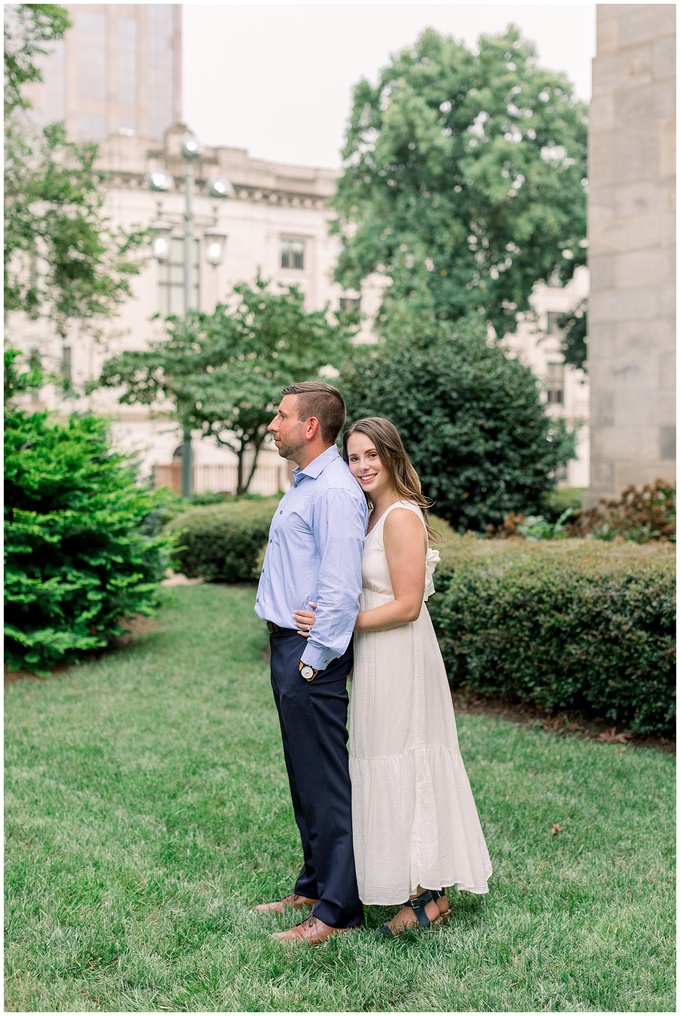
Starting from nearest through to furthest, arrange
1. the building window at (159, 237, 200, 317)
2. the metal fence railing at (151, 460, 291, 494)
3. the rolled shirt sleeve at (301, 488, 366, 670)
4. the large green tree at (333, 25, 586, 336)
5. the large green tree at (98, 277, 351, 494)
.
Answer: the rolled shirt sleeve at (301, 488, 366, 670)
the large green tree at (98, 277, 351, 494)
the large green tree at (333, 25, 586, 336)
the metal fence railing at (151, 460, 291, 494)
the building window at (159, 237, 200, 317)

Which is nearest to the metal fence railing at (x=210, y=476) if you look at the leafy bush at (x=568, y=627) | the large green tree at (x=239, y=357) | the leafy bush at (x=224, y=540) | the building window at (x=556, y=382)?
the building window at (x=556, y=382)

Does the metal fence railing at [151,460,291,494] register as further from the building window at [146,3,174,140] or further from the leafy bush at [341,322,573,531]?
the building window at [146,3,174,140]

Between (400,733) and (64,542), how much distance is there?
5905 millimetres

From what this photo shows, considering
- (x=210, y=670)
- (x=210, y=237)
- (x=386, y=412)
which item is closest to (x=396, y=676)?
(x=210, y=670)

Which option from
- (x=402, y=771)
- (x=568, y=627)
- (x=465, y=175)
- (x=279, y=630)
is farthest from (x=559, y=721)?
(x=465, y=175)

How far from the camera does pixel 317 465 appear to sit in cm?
353

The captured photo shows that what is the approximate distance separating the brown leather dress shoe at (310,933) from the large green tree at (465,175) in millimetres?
22562

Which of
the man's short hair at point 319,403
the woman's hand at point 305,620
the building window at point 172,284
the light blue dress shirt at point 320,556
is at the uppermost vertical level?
the building window at point 172,284

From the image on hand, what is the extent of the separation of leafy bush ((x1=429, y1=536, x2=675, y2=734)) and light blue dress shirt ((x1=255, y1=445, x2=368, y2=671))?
10.2 ft

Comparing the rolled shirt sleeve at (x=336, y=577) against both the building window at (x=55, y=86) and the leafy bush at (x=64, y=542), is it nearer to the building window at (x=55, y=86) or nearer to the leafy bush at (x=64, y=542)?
the leafy bush at (x=64, y=542)

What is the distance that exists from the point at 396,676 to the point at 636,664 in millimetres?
2964

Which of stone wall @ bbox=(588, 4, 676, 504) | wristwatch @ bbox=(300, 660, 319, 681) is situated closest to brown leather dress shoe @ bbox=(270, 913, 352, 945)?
wristwatch @ bbox=(300, 660, 319, 681)

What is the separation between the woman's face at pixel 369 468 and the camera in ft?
11.7

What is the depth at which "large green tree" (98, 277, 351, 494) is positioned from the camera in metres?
20.1
